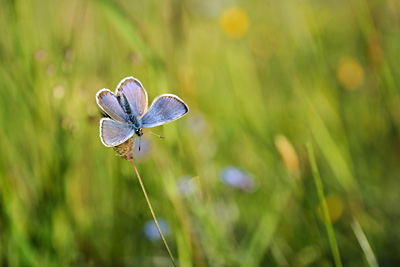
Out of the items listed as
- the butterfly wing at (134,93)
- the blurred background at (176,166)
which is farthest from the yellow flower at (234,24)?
the butterfly wing at (134,93)

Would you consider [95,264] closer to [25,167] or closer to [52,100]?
[25,167]

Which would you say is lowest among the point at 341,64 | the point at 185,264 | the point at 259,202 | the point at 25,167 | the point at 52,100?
the point at 259,202

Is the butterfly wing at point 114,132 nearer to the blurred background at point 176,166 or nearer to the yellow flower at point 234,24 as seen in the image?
the blurred background at point 176,166

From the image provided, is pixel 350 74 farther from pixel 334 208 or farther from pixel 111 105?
pixel 111 105

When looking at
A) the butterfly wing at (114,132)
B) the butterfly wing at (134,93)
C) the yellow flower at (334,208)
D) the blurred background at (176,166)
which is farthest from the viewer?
the yellow flower at (334,208)

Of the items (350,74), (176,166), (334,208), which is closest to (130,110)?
(176,166)

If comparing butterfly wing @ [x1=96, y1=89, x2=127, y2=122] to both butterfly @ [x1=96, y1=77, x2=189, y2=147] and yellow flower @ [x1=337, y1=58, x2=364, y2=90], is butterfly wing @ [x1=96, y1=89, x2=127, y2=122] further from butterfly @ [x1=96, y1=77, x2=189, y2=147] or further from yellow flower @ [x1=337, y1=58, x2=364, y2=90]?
yellow flower @ [x1=337, y1=58, x2=364, y2=90]

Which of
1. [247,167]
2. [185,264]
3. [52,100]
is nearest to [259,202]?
[247,167]
